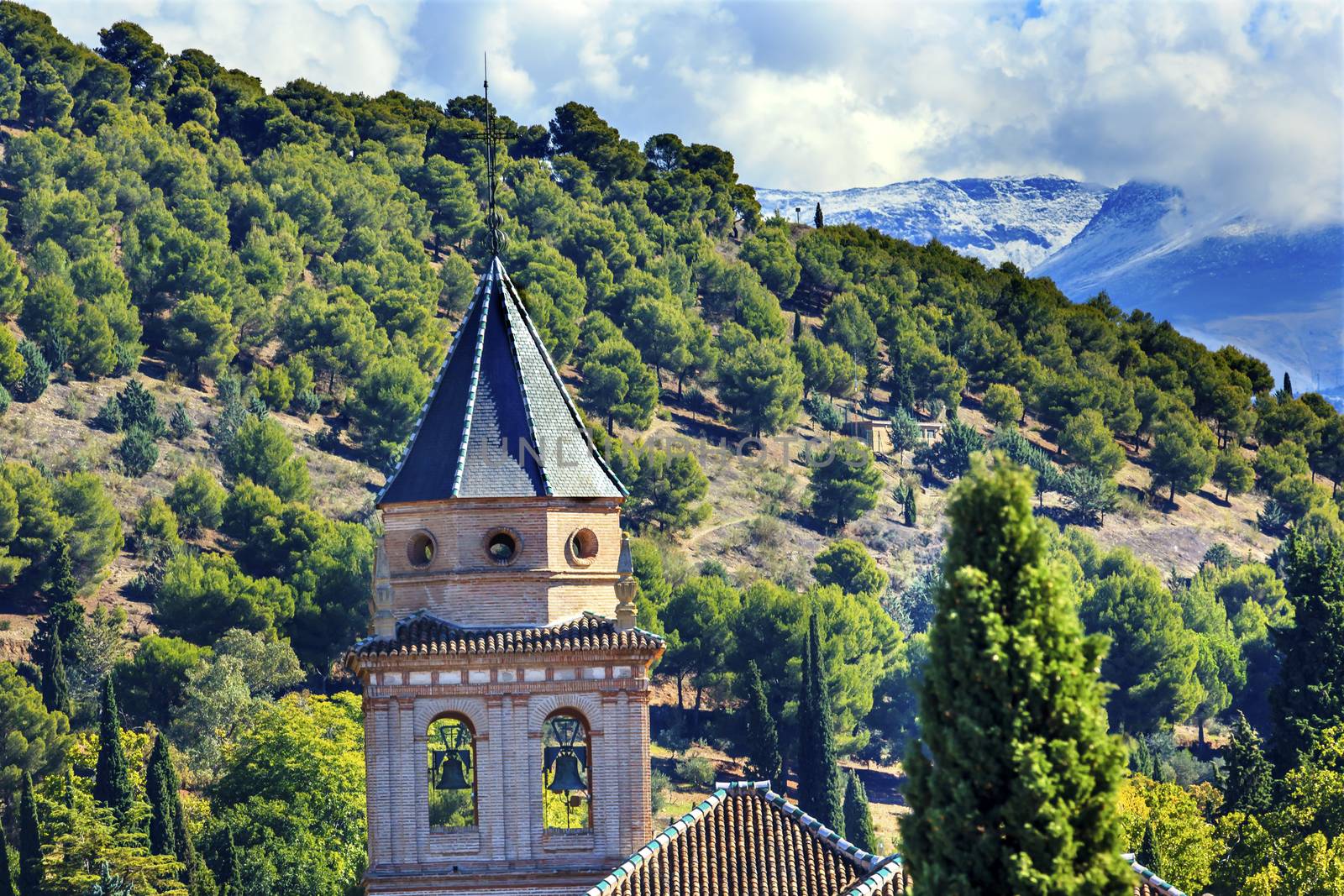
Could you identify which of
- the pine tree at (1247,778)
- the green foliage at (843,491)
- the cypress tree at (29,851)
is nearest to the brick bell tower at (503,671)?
the cypress tree at (29,851)

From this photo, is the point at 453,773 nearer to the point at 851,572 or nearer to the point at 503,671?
the point at 503,671

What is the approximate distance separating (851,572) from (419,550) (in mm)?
75974

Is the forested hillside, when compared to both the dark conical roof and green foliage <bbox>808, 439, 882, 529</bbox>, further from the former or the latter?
the dark conical roof

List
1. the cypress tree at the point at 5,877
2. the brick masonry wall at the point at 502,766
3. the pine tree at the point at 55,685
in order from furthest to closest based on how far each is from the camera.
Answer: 1. the pine tree at the point at 55,685
2. the cypress tree at the point at 5,877
3. the brick masonry wall at the point at 502,766

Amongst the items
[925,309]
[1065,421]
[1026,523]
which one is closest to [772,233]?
[925,309]

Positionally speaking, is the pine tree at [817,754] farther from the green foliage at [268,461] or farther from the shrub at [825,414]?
the shrub at [825,414]

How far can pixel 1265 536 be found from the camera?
4973 inches

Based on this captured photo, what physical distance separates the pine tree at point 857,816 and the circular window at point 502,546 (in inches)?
1788

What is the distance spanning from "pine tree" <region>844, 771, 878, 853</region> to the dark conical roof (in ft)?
146

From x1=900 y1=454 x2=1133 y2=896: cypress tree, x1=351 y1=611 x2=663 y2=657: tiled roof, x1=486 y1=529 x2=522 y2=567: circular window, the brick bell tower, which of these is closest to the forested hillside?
the brick bell tower

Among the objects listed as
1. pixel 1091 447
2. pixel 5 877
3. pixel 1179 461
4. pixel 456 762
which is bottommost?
pixel 5 877

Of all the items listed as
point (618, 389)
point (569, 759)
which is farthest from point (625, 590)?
point (618, 389)

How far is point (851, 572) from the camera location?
10712 cm

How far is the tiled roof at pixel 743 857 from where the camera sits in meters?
29.6
